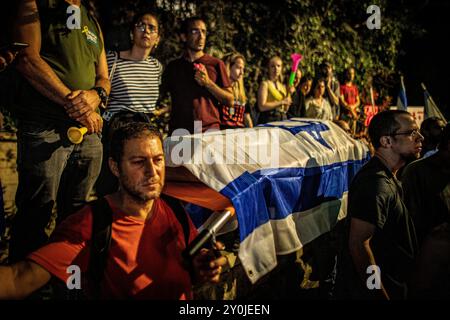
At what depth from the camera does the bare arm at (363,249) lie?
3.25 meters

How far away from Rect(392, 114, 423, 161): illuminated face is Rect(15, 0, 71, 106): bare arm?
8.76ft

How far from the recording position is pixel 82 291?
7.82ft

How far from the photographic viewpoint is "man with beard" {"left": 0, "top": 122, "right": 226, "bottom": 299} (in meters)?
2.13

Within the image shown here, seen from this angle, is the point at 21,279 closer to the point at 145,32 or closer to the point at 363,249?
the point at 363,249

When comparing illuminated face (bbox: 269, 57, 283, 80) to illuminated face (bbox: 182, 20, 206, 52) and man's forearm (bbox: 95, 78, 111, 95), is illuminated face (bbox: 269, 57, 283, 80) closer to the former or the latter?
illuminated face (bbox: 182, 20, 206, 52)

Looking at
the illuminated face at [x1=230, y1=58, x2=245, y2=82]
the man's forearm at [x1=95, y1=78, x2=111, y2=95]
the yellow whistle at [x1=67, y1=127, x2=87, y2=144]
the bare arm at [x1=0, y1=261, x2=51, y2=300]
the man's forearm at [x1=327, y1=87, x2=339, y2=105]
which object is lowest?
the bare arm at [x1=0, y1=261, x2=51, y2=300]

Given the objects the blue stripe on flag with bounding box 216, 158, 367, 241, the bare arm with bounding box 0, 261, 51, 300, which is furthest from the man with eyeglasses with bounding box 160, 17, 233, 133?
the bare arm with bounding box 0, 261, 51, 300

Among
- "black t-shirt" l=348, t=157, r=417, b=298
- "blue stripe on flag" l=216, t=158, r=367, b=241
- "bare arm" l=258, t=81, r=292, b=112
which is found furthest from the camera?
"bare arm" l=258, t=81, r=292, b=112

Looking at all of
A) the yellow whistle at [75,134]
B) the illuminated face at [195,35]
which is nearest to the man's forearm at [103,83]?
the yellow whistle at [75,134]

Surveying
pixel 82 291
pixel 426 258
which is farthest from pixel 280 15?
pixel 82 291

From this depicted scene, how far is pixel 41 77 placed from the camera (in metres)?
2.94

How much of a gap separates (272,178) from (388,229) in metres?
0.94

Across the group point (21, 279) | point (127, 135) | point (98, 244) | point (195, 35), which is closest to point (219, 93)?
point (195, 35)
